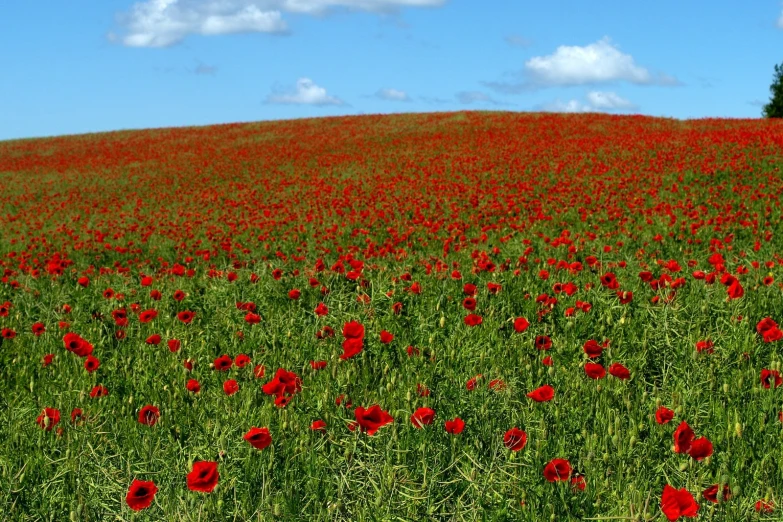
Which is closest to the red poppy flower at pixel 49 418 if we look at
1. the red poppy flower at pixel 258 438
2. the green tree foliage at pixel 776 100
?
the red poppy flower at pixel 258 438

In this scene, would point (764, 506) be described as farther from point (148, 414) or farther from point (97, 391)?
point (97, 391)

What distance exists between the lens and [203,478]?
2.12 m

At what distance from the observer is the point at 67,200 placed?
21703 mm

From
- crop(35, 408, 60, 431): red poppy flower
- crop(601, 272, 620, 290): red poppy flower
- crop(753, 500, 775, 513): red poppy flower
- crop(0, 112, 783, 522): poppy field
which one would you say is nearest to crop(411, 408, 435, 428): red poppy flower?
crop(0, 112, 783, 522): poppy field

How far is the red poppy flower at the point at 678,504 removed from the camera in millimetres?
1880

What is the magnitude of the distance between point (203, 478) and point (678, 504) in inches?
52.6

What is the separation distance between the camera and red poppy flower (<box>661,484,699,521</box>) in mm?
1880

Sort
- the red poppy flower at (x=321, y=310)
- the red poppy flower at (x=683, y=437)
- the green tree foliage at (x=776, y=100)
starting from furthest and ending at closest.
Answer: the green tree foliage at (x=776, y=100)
the red poppy flower at (x=321, y=310)
the red poppy flower at (x=683, y=437)

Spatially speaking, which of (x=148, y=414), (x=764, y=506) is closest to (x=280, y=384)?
(x=148, y=414)

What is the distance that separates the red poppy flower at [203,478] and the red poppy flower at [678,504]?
1278mm

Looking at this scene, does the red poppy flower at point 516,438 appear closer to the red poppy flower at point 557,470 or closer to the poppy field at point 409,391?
the poppy field at point 409,391

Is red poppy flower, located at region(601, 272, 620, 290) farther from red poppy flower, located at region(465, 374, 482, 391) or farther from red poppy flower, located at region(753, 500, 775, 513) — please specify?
Result: red poppy flower, located at region(753, 500, 775, 513)

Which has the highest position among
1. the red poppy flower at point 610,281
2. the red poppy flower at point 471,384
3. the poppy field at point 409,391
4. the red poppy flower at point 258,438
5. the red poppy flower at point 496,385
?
the red poppy flower at point 258,438

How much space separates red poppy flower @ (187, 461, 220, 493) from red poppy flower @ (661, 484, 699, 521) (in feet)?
4.19
